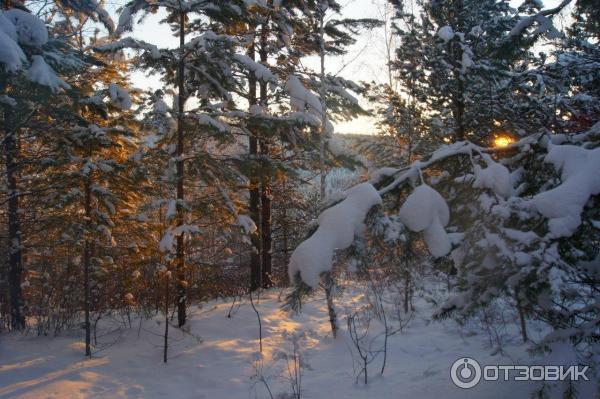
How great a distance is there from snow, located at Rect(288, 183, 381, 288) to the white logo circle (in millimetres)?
2985

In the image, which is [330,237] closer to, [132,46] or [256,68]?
[132,46]

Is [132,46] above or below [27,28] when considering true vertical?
above

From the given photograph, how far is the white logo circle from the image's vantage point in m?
4.60

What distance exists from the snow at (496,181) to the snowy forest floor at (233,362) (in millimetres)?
2497

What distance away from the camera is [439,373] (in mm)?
5340

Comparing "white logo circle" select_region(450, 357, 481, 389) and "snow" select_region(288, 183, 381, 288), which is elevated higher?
"snow" select_region(288, 183, 381, 288)

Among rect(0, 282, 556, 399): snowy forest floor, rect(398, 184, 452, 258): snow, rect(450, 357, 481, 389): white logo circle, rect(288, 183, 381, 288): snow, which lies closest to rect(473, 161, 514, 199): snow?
rect(398, 184, 452, 258): snow

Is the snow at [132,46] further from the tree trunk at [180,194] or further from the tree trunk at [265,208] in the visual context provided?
the tree trunk at [265,208]

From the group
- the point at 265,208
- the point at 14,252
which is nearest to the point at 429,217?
the point at 14,252

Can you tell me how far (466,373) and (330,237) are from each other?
3515mm

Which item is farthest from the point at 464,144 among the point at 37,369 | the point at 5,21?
the point at 37,369

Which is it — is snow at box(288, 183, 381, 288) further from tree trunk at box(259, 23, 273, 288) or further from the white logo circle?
tree trunk at box(259, 23, 273, 288)

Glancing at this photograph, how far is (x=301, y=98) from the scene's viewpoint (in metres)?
9.01

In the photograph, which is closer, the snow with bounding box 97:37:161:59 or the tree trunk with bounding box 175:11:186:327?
the snow with bounding box 97:37:161:59
